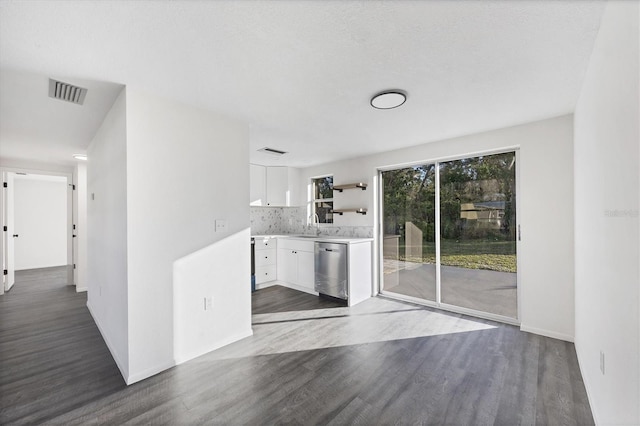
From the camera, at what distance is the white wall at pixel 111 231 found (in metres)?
2.24

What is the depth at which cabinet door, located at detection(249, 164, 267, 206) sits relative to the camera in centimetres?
521

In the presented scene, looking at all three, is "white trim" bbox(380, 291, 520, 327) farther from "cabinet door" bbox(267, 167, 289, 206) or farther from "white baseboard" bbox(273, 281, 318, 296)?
"cabinet door" bbox(267, 167, 289, 206)

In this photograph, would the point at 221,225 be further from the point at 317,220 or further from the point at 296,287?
the point at 317,220

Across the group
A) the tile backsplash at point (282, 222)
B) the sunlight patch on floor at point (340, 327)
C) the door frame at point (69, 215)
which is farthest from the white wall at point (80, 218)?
the sunlight patch on floor at point (340, 327)

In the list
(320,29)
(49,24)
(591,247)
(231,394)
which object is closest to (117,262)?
(231,394)

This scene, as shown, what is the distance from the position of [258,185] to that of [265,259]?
143cm

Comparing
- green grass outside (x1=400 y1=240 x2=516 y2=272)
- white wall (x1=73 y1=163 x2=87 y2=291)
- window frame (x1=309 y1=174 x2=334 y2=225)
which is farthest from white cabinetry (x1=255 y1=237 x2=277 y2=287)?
white wall (x1=73 y1=163 x2=87 y2=291)

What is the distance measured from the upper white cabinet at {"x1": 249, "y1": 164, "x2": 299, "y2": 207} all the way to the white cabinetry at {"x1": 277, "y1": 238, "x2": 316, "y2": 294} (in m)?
0.89

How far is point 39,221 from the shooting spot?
23.1 feet

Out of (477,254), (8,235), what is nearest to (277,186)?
(477,254)

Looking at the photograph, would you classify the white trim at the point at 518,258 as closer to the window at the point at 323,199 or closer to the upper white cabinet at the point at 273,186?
the window at the point at 323,199

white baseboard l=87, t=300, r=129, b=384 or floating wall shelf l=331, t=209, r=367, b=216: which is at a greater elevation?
floating wall shelf l=331, t=209, r=367, b=216

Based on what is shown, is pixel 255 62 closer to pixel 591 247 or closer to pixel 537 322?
pixel 591 247

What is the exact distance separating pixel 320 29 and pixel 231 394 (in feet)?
8.09
